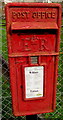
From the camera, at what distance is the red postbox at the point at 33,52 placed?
1.60 metres

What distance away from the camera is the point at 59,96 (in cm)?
307

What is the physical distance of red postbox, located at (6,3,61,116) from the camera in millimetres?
1604

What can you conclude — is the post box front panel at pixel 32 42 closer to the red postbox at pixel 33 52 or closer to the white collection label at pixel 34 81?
the red postbox at pixel 33 52

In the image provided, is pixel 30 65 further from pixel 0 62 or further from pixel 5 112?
pixel 0 62

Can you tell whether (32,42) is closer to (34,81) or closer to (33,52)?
(33,52)

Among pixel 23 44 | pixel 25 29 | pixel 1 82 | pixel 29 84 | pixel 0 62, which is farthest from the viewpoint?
pixel 0 62

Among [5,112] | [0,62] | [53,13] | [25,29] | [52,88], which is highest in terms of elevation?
[53,13]

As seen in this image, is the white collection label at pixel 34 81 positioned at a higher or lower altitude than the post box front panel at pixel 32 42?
lower

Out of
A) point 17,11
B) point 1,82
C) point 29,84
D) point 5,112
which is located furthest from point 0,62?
point 17,11

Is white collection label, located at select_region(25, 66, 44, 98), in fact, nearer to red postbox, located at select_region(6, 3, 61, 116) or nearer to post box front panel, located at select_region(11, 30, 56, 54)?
red postbox, located at select_region(6, 3, 61, 116)

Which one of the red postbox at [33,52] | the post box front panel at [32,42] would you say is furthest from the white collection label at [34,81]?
the post box front panel at [32,42]

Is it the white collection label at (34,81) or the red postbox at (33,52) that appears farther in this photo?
the white collection label at (34,81)

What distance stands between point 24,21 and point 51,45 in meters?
0.37

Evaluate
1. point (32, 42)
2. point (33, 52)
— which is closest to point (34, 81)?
point (33, 52)
